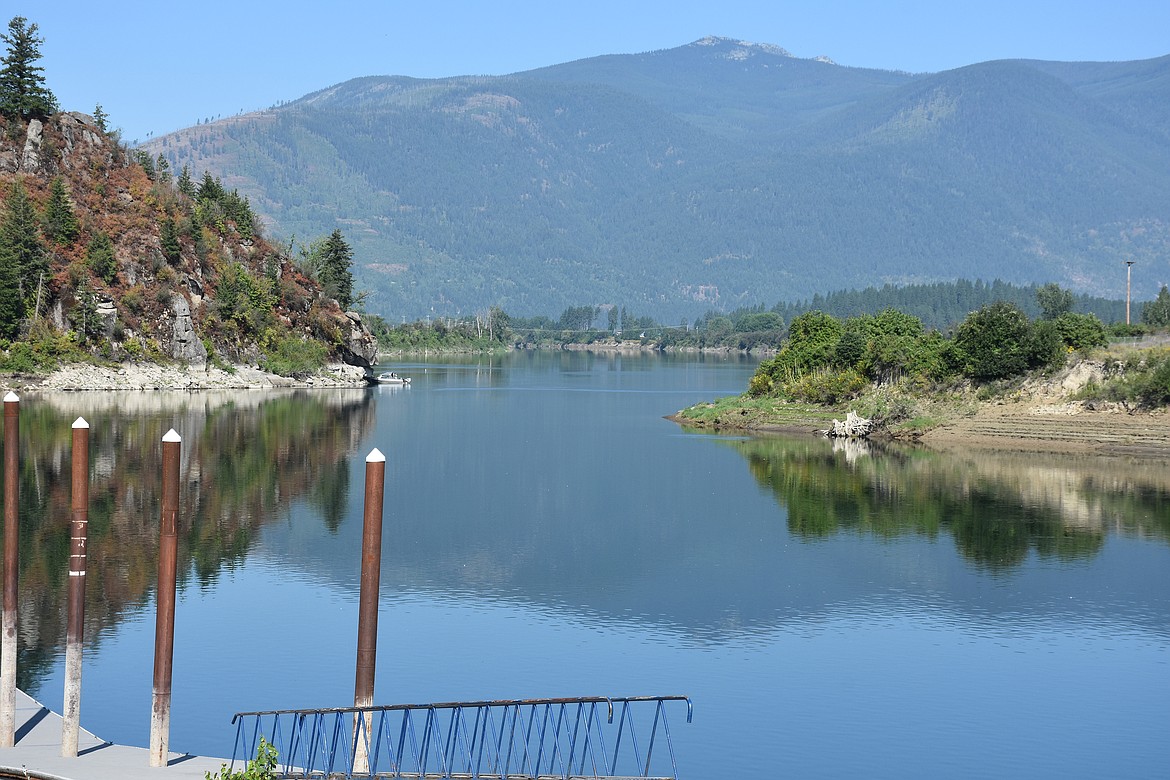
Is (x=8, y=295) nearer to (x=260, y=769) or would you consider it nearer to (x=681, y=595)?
(x=681, y=595)

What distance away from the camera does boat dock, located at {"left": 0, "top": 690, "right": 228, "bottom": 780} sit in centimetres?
2136

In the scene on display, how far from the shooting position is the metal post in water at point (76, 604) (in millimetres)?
22266

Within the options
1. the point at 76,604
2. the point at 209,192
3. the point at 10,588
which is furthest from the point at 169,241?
the point at 76,604

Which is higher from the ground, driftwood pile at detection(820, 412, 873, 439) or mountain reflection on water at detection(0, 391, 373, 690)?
driftwood pile at detection(820, 412, 873, 439)

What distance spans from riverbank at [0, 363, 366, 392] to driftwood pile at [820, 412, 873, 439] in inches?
2288

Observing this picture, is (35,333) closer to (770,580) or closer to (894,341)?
(894,341)

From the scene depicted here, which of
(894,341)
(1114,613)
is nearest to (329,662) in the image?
(1114,613)

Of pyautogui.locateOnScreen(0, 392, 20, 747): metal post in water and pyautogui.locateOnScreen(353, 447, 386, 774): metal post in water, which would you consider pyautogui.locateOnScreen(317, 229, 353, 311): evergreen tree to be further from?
pyautogui.locateOnScreen(353, 447, 386, 774): metal post in water

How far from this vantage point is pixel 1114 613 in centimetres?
3809

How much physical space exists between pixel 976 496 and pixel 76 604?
1752 inches

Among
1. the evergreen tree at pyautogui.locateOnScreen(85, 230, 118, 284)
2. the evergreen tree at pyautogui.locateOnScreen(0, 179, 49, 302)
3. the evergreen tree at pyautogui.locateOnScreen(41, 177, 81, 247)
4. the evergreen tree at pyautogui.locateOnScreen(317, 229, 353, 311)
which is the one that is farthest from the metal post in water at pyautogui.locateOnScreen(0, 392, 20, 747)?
the evergreen tree at pyautogui.locateOnScreen(317, 229, 353, 311)

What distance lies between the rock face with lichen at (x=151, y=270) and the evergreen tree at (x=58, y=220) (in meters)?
0.48

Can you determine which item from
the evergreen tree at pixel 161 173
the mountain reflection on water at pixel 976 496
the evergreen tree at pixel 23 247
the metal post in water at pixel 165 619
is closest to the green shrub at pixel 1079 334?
the mountain reflection on water at pixel 976 496

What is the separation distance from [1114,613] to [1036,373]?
48.8 m
